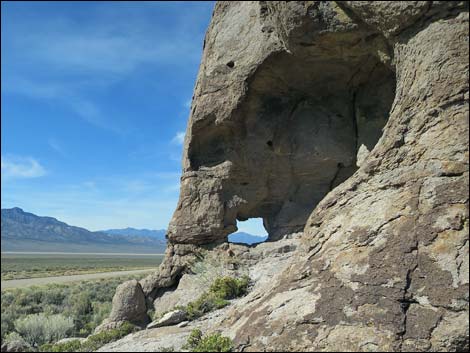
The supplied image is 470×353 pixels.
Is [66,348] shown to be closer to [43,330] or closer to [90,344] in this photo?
[90,344]

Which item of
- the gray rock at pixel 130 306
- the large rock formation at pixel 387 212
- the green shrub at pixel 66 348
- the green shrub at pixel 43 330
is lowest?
the green shrub at pixel 43 330

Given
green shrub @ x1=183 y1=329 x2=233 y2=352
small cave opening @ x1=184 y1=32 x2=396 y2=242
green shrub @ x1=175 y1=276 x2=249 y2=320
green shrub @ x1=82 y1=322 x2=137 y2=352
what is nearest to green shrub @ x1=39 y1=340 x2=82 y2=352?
green shrub @ x1=82 y1=322 x2=137 y2=352

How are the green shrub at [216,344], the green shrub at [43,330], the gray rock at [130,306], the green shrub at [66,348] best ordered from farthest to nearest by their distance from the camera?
the green shrub at [43,330] < the gray rock at [130,306] < the green shrub at [66,348] < the green shrub at [216,344]

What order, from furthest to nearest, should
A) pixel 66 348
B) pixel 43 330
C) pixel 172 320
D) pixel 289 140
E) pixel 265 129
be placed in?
pixel 43 330 → pixel 289 140 → pixel 265 129 → pixel 172 320 → pixel 66 348

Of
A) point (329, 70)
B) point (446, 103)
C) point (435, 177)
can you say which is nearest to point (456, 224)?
point (435, 177)

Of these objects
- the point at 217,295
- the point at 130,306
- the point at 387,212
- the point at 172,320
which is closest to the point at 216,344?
the point at 387,212

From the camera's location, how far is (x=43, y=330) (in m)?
15.2

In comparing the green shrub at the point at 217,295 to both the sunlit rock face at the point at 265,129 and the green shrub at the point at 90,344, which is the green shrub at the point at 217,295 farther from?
the sunlit rock face at the point at 265,129

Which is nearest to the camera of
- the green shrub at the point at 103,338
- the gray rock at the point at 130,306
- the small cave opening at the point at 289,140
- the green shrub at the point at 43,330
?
the green shrub at the point at 103,338

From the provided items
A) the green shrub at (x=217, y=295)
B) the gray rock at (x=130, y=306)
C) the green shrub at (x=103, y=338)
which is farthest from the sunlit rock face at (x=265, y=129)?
the green shrub at (x=103, y=338)

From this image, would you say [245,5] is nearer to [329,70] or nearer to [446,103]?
[329,70]

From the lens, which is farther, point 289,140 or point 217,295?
point 289,140

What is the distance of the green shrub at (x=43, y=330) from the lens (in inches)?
582

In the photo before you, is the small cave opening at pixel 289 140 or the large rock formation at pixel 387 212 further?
the small cave opening at pixel 289 140
